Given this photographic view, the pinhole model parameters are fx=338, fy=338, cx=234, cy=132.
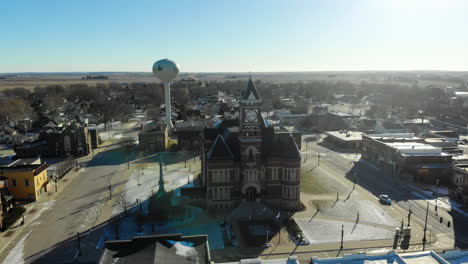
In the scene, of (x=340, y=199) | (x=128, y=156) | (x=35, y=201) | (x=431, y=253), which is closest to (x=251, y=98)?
(x=340, y=199)

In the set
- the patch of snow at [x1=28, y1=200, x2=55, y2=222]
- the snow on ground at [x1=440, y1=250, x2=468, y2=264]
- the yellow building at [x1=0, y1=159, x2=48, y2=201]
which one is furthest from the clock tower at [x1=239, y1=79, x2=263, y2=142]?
the yellow building at [x1=0, y1=159, x2=48, y2=201]

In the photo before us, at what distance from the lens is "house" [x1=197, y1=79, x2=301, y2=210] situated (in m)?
51.3

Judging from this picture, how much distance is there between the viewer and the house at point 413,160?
64.2m

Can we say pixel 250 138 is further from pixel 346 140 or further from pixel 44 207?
pixel 346 140

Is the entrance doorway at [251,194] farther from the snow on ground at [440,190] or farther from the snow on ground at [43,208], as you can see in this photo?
the snow on ground at [440,190]

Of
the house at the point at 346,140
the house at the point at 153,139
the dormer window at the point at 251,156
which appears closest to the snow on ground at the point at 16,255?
the dormer window at the point at 251,156

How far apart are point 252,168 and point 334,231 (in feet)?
48.5

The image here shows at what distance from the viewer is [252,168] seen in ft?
170

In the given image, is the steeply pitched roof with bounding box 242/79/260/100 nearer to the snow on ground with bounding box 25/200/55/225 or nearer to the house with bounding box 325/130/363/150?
the snow on ground with bounding box 25/200/55/225

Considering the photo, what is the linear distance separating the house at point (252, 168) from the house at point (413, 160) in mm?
27676

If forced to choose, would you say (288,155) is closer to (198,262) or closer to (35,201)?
(198,262)

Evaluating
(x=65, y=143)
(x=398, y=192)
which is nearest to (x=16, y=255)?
(x=65, y=143)

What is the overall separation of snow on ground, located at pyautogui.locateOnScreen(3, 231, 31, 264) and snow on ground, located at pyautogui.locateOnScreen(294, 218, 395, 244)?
1343 inches

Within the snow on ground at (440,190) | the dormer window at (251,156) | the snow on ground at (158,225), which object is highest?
the dormer window at (251,156)
